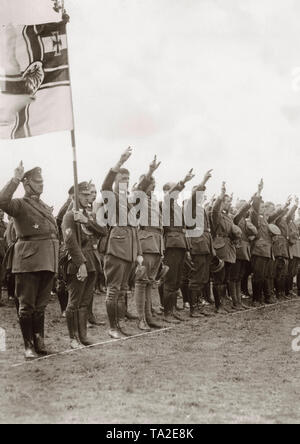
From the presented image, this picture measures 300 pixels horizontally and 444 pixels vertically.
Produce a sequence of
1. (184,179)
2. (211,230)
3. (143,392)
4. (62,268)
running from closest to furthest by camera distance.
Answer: (143,392) < (62,268) < (184,179) < (211,230)

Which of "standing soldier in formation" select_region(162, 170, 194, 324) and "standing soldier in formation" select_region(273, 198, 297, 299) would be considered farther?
"standing soldier in formation" select_region(273, 198, 297, 299)

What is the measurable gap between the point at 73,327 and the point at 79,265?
0.91 meters

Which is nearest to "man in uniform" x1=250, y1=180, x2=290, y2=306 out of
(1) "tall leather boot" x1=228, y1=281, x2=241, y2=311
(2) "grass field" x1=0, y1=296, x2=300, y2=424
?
(1) "tall leather boot" x1=228, y1=281, x2=241, y2=311

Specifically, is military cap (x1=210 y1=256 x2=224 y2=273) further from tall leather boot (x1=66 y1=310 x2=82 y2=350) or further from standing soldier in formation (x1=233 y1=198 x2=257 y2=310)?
tall leather boot (x1=66 y1=310 x2=82 y2=350)

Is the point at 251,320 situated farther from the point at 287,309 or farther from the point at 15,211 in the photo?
the point at 15,211

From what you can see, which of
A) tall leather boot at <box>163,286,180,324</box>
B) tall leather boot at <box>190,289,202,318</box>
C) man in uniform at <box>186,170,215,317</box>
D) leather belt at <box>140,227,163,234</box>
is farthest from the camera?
man in uniform at <box>186,170,215,317</box>

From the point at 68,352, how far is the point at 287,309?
262 inches

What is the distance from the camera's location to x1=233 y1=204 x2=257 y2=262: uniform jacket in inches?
554

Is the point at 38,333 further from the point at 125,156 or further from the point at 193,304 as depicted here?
the point at 193,304

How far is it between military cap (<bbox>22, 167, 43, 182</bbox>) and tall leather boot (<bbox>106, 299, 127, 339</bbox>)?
2.14m

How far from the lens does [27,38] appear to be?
8094 millimetres

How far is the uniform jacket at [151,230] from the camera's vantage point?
10.7 metres

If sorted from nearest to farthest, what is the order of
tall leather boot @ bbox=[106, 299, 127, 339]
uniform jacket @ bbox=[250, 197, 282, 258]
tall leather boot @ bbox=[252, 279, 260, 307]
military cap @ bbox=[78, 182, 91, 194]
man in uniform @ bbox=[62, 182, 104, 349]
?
man in uniform @ bbox=[62, 182, 104, 349] < military cap @ bbox=[78, 182, 91, 194] < tall leather boot @ bbox=[106, 299, 127, 339] < uniform jacket @ bbox=[250, 197, 282, 258] < tall leather boot @ bbox=[252, 279, 260, 307]
